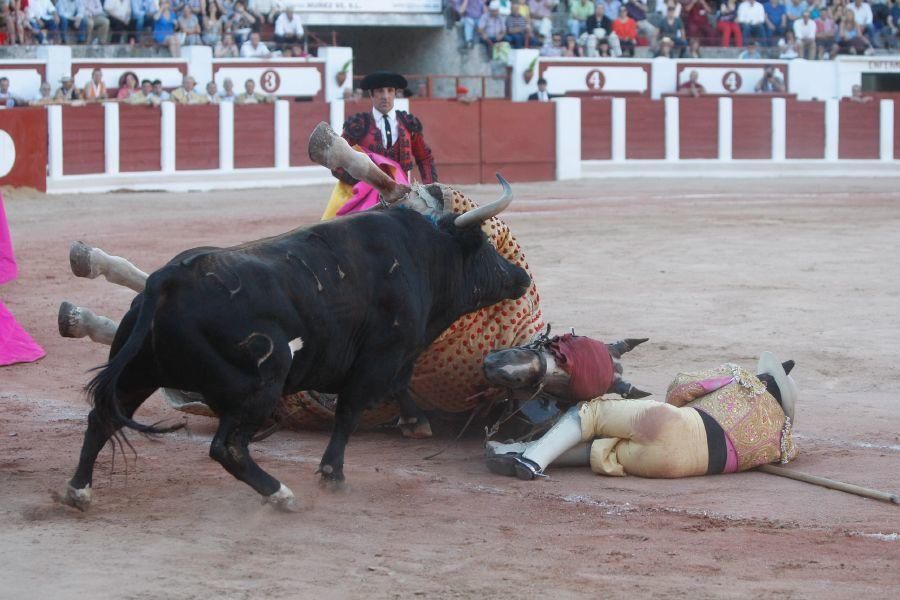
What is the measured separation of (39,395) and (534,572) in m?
3.13

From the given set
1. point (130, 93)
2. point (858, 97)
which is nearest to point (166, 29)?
point (130, 93)

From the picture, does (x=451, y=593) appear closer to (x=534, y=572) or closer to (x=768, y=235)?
(x=534, y=572)

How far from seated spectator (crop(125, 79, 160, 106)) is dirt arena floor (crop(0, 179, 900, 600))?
27.4 feet

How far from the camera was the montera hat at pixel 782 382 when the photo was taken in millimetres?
4652

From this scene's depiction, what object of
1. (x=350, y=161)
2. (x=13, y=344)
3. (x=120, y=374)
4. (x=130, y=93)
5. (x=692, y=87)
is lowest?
(x=13, y=344)

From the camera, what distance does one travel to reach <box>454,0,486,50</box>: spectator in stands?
21891mm

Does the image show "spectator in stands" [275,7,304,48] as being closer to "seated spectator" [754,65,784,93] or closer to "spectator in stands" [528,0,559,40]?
"spectator in stands" [528,0,559,40]

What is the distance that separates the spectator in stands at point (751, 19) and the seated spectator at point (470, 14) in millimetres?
4657

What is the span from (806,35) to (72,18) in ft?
40.3

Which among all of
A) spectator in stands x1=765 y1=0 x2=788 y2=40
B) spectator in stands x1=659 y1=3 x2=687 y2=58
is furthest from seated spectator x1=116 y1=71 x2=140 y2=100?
spectator in stands x1=765 y1=0 x2=788 y2=40

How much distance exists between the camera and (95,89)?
54.5ft

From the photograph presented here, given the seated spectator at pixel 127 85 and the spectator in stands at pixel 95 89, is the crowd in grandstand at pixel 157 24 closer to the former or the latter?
the seated spectator at pixel 127 85

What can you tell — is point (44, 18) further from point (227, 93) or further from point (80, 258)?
point (80, 258)

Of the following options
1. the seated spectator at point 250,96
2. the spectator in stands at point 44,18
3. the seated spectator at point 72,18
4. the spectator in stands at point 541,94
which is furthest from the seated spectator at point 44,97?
the spectator in stands at point 541,94
